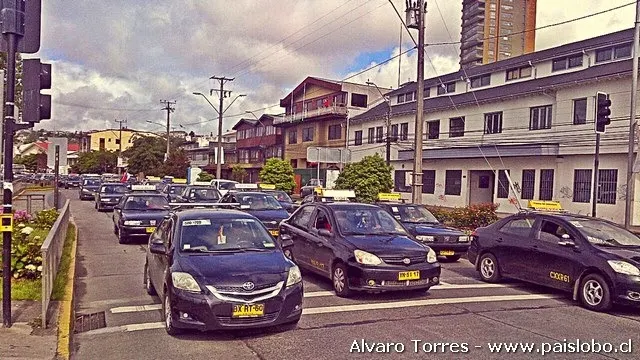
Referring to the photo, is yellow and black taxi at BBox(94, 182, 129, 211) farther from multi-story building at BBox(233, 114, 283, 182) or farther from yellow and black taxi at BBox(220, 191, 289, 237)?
multi-story building at BBox(233, 114, 283, 182)

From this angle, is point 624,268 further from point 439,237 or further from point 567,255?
point 439,237

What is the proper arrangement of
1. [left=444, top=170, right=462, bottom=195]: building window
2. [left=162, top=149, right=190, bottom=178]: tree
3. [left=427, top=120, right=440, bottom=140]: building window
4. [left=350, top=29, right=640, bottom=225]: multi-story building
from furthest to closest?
[left=162, top=149, right=190, bottom=178]: tree < [left=427, top=120, right=440, bottom=140]: building window < [left=444, top=170, right=462, bottom=195]: building window < [left=350, top=29, right=640, bottom=225]: multi-story building

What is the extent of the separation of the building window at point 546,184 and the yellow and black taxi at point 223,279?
2863 cm

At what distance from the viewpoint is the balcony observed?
58031 mm

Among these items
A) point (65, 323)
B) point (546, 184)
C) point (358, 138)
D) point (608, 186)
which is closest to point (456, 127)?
point (546, 184)

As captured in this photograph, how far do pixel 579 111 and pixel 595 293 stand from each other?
26.1 m

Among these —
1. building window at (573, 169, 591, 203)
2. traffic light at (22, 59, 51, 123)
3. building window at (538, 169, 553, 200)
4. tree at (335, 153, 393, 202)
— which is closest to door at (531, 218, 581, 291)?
traffic light at (22, 59, 51, 123)

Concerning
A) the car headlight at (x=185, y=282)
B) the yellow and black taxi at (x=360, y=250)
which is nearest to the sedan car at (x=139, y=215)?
the yellow and black taxi at (x=360, y=250)

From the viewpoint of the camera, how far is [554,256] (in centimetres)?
1007

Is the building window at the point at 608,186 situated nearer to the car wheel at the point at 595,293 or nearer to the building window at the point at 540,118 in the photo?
the building window at the point at 540,118

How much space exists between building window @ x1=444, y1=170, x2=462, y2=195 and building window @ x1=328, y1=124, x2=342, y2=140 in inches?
707

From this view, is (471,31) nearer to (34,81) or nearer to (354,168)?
(354,168)

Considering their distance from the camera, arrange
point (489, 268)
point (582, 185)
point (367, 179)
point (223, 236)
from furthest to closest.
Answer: point (367, 179), point (582, 185), point (489, 268), point (223, 236)

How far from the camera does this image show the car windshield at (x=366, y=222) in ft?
34.1
